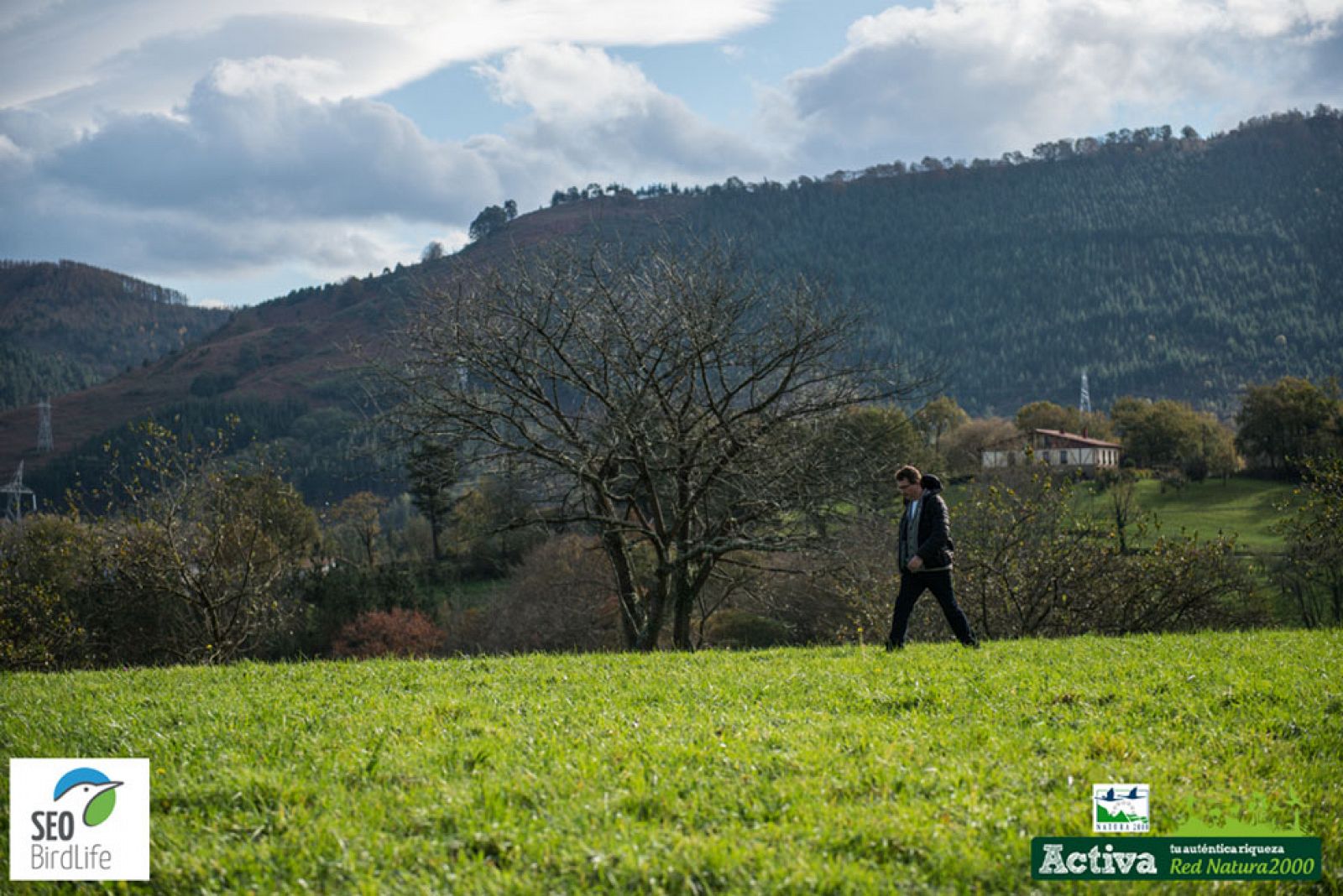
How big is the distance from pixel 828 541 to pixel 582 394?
5727mm

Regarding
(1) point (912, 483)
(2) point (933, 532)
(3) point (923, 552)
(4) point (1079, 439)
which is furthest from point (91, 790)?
(4) point (1079, 439)

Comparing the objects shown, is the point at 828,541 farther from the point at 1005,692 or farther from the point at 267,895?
the point at 267,895

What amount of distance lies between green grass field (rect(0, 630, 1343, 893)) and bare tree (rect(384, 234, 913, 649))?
365 inches

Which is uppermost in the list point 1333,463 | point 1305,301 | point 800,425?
point 1305,301

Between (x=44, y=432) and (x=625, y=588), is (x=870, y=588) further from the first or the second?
(x=44, y=432)

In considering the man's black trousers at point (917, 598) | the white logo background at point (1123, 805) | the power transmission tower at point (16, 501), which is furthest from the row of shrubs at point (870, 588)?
the white logo background at point (1123, 805)

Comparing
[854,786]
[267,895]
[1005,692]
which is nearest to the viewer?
[267,895]

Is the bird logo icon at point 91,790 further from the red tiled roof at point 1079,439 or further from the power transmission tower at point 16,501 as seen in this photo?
the red tiled roof at point 1079,439

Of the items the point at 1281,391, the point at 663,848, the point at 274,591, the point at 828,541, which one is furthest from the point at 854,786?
the point at 1281,391

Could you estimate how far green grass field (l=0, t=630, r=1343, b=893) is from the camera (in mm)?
4555

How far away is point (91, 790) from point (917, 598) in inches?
325

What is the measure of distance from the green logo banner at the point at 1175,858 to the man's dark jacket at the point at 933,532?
6.14 meters

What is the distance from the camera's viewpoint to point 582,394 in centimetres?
1975

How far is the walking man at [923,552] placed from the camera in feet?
36.2
